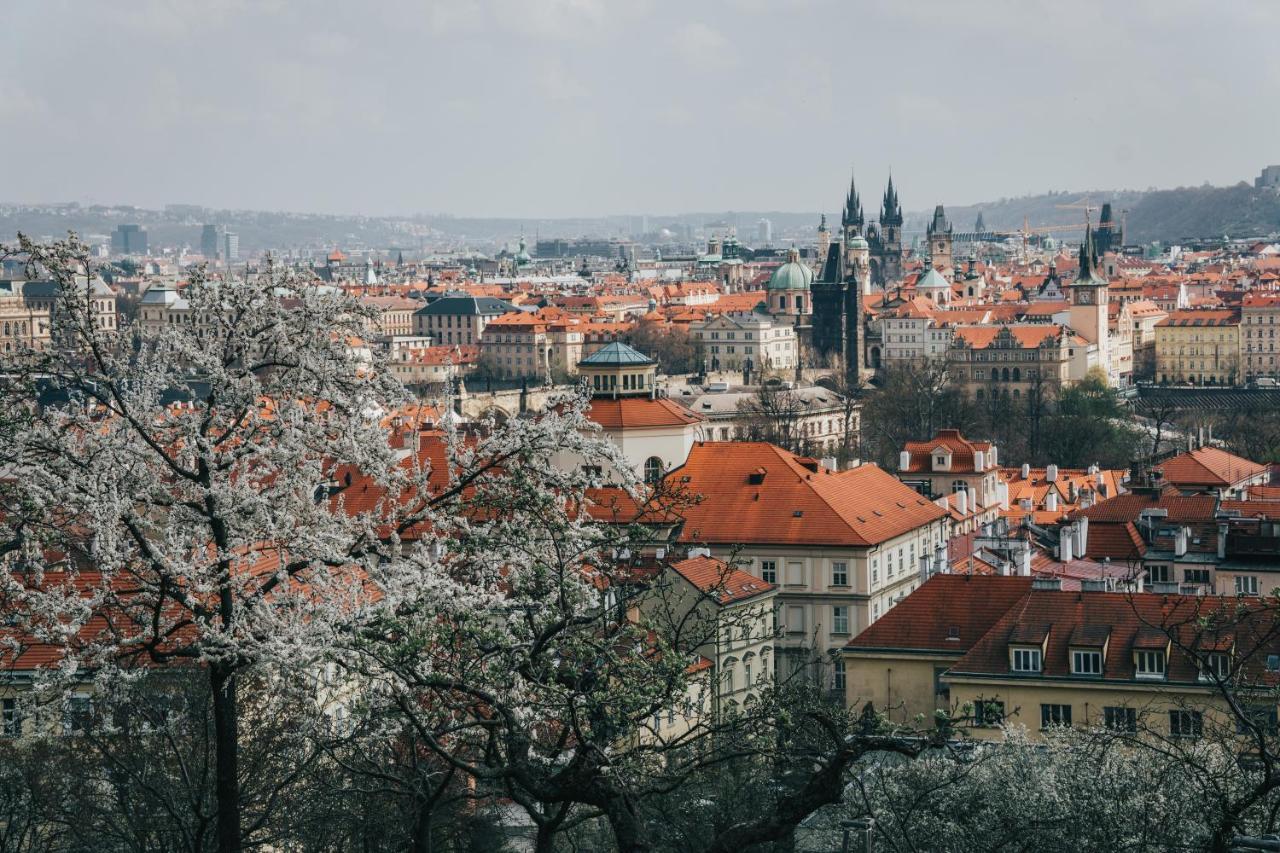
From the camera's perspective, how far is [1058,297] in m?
154

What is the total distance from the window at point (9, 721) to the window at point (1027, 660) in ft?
35.8

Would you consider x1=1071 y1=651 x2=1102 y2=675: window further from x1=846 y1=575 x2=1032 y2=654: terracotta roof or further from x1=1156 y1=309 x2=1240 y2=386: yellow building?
x1=1156 y1=309 x2=1240 y2=386: yellow building

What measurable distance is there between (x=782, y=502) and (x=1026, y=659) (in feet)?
39.6

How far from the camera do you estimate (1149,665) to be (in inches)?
1029

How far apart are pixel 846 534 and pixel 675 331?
10059 cm

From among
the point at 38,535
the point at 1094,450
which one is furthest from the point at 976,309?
the point at 38,535

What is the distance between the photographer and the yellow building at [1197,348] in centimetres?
→ 12594

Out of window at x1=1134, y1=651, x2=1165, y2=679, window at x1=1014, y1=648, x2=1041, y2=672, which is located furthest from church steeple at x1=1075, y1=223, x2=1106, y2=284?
window at x1=1134, y1=651, x2=1165, y2=679

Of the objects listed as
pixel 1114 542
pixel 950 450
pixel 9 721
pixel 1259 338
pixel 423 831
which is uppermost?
pixel 423 831

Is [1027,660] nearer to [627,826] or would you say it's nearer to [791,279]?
[627,826]

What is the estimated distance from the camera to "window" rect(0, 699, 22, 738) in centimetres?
1355

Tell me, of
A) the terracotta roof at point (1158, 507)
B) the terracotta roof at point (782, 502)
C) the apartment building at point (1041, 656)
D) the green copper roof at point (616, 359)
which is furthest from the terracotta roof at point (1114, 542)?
the green copper roof at point (616, 359)

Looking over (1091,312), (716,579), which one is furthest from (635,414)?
(1091,312)

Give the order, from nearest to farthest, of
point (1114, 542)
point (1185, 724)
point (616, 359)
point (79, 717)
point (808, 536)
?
point (79, 717) → point (1185, 724) → point (808, 536) → point (1114, 542) → point (616, 359)
